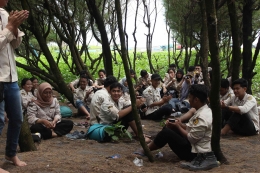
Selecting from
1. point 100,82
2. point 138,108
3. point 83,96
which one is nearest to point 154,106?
point 83,96

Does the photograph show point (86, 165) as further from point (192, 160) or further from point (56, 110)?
point (56, 110)

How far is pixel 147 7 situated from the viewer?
1559cm

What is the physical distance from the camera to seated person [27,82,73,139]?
245 inches

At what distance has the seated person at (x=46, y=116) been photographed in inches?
245

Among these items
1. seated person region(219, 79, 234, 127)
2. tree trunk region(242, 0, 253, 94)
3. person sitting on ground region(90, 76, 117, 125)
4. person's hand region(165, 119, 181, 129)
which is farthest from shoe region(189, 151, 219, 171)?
tree trunk region(242, 0, 253, 94)

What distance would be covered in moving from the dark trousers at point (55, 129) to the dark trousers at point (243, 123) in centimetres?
283

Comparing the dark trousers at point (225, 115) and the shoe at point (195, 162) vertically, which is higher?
the dark trousers at point (225, 115)

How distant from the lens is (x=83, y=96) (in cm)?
934

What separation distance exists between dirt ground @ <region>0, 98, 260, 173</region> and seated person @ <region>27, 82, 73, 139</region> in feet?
0.55

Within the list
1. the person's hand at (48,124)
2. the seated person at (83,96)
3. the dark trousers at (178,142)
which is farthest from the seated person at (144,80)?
the dark trousers at (178,142)

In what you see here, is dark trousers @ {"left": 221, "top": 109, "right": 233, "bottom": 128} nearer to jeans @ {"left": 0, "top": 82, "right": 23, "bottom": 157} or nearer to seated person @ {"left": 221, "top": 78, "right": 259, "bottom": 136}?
seated person @ {"left": 221, "top": 78, "right": 259, "bottom": 136}

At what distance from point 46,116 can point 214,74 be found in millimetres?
3248

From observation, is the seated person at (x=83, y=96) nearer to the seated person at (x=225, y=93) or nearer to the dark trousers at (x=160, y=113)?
the dark trousers at (x=160, y=113)

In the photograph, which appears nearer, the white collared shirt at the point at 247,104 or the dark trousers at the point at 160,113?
the white collared shirt at the point at 247,104
